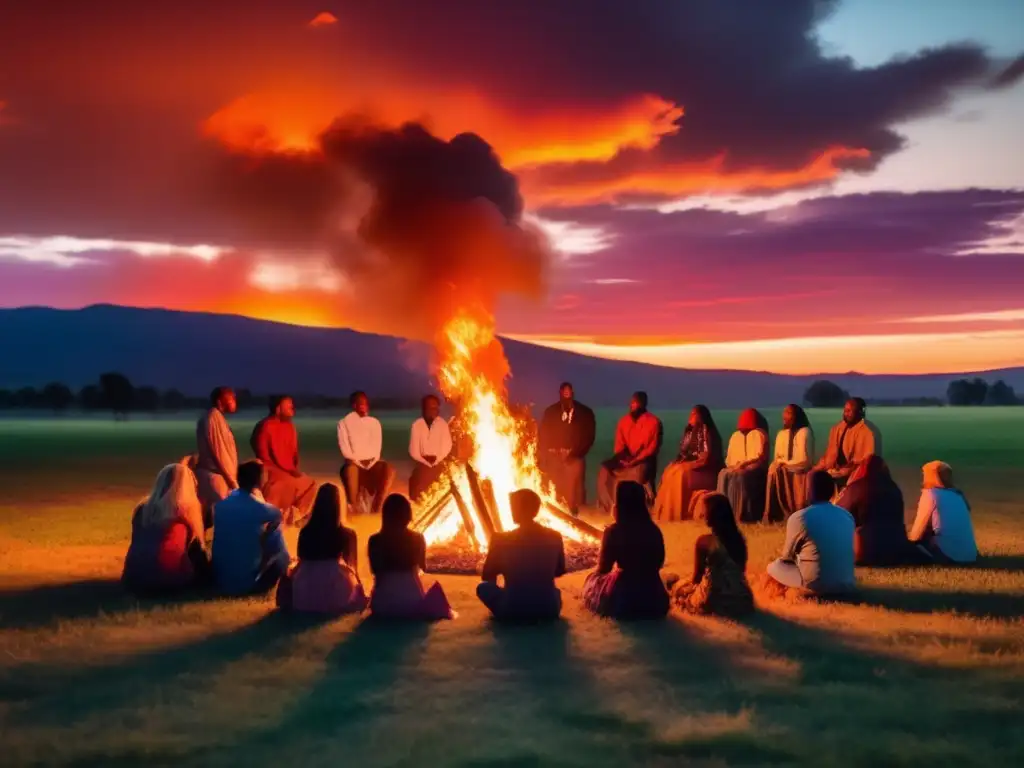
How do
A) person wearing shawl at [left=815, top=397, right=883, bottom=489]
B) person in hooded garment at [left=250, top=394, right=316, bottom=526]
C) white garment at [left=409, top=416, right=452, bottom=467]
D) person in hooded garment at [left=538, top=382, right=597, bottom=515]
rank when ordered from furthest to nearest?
person in hooded garment at [left=538, top=382, right=597, bottom=515] → white garment at [left=409, top=416, right=452, bottom=467] → person in hooded garment at [left=250, top=394, right=316, bottom=526] → person wearing shawl at [left=815, top=397, right=883, bottom=489]

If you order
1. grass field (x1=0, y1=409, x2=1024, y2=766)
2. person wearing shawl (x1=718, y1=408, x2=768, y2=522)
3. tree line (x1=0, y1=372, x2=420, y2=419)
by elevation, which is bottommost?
grass field (x1=0, y1=409, x2=1024, y2=766)

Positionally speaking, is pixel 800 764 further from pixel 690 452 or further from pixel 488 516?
pixel 690 452

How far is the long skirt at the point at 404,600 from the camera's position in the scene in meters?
8.89

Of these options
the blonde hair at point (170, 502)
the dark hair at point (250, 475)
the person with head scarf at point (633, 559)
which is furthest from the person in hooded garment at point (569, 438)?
the person with head scarf at point (633, 559)

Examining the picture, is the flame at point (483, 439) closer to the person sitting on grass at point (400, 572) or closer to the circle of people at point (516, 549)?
the circle of people at point (516, 549)

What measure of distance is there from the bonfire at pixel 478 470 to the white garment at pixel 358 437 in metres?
1.41

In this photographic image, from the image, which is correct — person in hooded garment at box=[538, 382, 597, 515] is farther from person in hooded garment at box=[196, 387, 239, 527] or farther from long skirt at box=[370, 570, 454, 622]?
long skirt at box=[370, 570, 454, 622]

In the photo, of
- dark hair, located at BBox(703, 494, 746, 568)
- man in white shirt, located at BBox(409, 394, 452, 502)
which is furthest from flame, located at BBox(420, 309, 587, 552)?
dark hair, located at BBox(703, 494, 746, 568)

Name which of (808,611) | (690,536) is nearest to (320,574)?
(808,611)

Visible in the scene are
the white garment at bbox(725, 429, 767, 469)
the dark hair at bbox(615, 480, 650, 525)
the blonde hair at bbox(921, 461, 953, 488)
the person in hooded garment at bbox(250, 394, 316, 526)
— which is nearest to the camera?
the dark hair at bbox(615, 480, 650, 525)

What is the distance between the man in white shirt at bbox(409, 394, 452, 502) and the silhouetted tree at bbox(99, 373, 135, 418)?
136 m

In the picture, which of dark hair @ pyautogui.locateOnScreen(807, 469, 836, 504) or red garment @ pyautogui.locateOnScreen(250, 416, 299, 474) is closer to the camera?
dark hair @ pyautogui.locateOnScreen(807, 469, 836, 504)

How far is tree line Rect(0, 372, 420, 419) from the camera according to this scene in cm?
15085

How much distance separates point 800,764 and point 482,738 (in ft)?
6.02
